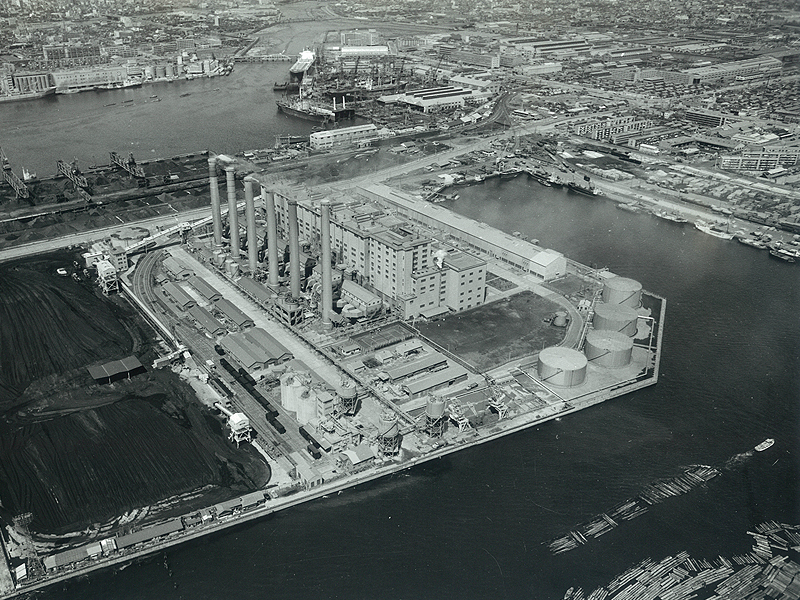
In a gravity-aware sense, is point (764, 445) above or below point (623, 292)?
below

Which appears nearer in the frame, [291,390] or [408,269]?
[291,390]

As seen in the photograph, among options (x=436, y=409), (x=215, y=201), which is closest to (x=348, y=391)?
(x=436, y=409)

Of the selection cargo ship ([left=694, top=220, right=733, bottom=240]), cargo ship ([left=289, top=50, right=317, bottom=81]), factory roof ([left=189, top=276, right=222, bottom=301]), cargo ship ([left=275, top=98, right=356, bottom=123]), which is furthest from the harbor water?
cargo ship ([left=289, top=50, right=317, bottom=81])

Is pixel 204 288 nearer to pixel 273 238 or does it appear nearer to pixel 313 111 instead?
pixel 273 238

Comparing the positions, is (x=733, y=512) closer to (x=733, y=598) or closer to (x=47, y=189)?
(x=733, y=598)

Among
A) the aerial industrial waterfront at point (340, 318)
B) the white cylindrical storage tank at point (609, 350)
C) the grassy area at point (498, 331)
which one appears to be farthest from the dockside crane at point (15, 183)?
the white cylindrical storage tank at point (609, 350)

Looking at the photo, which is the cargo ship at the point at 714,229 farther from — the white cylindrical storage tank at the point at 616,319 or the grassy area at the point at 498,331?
the grassy area at the point at 498,331

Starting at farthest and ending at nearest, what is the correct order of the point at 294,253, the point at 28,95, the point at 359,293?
the point at 28,95 → the point at 359,293 → the point at 294,253

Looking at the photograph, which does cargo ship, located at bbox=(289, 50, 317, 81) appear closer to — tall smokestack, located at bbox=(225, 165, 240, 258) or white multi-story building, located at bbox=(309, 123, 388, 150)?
white multi-story building, located at bbox=(309, 123, 388, 150)
